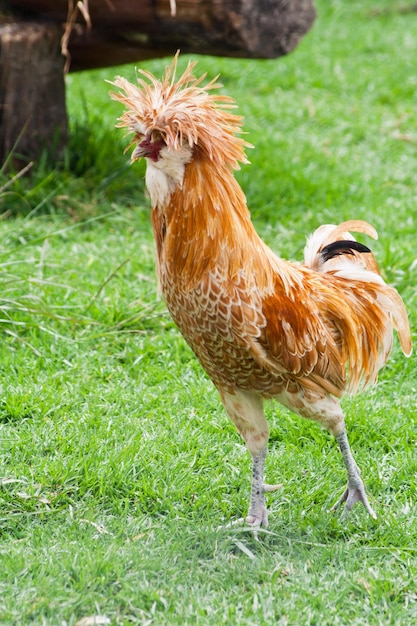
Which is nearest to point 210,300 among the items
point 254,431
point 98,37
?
point 254,431

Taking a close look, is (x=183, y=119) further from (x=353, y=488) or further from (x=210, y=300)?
(x=353, y=488)

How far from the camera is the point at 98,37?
646cm

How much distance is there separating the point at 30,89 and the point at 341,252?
11.2 ft

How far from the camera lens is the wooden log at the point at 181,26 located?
19.7 ft

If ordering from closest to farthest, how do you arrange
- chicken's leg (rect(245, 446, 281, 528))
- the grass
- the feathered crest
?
the feathered crest
the grass
chicken's leg (rect(245, 446, 281, 528))

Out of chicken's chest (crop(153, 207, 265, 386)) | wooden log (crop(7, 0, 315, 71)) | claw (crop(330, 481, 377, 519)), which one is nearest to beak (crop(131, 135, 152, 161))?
chicken's chest (crop(153, 207, 265, 386))

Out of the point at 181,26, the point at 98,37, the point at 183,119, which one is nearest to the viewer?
the point at 183,119

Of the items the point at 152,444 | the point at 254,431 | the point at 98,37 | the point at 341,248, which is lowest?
the point at 152,444

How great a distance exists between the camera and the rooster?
3076 mm

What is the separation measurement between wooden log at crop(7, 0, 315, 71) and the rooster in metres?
2.87

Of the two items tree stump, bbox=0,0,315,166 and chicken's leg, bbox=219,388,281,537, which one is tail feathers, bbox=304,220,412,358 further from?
tree stump, bbox=0,0,315,166

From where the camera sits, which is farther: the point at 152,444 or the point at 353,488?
the point at 152,444

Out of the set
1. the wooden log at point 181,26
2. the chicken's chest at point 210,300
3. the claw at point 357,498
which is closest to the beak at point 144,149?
the chicken's chest at point 210,300

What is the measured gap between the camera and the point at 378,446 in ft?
14.0
